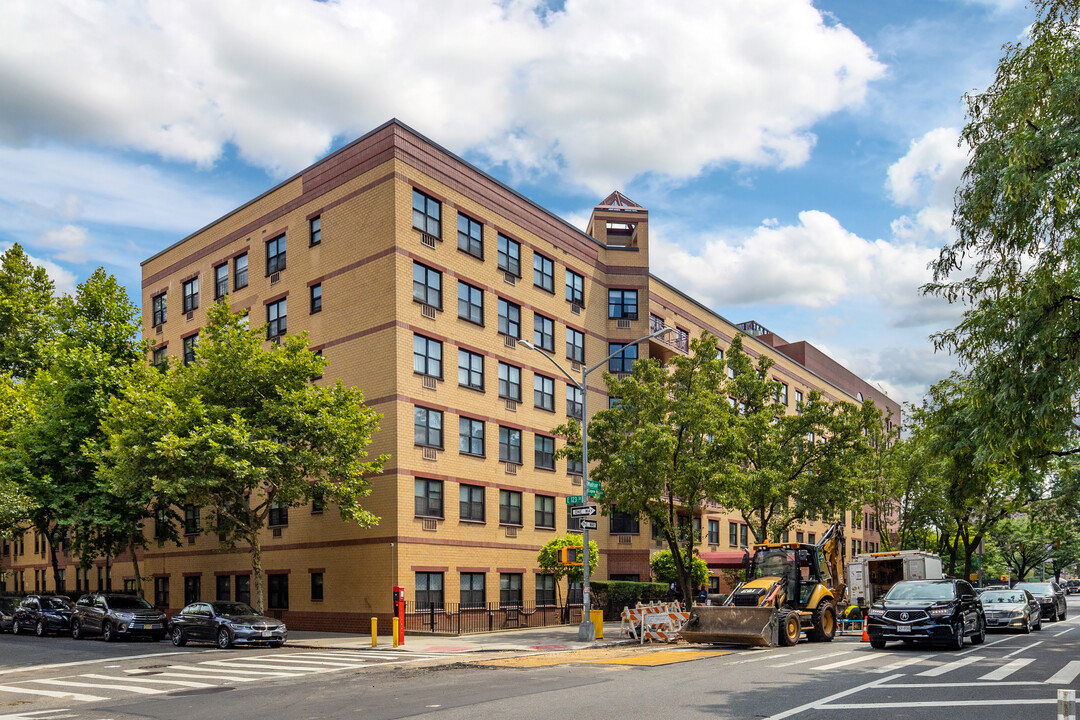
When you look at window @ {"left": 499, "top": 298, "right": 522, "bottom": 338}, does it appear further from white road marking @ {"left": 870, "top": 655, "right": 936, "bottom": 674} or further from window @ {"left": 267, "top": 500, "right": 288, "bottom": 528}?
white road marking @ {"left": 870, "top": 655, "right": 936, "bottom": 674}

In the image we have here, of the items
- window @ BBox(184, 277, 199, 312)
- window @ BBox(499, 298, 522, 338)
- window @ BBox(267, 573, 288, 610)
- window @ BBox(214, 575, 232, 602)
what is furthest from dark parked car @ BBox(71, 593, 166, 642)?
window @ BBox(499, 298, 522, 338)

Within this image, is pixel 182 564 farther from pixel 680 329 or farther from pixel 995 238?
pixel 995 238

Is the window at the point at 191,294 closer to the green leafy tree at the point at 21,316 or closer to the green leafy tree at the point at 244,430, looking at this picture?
the green leafy tree at the point at 21,316

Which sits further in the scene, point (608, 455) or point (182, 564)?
point (182, 564)

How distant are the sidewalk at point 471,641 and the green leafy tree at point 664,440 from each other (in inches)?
180

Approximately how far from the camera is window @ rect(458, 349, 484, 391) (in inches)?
1453

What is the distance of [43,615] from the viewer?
3522cm

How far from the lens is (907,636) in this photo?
21.4 meters

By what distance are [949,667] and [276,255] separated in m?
31.2

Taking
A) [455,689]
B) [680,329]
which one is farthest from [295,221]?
[455,689]

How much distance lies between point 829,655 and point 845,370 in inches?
2684

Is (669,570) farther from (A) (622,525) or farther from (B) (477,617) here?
(B) (477,617)

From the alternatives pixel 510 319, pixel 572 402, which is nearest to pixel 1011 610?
pixel 572 402

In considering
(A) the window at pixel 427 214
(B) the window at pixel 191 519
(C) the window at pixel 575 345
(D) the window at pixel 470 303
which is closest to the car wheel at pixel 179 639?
(B) the window at pixel 191 519
